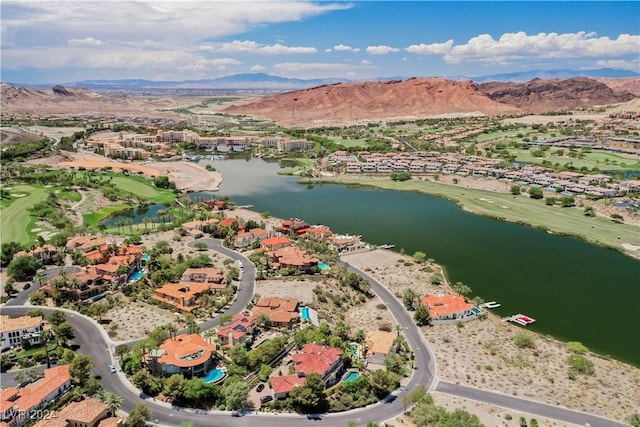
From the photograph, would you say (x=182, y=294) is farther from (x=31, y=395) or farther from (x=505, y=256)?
(x=505, y=256)

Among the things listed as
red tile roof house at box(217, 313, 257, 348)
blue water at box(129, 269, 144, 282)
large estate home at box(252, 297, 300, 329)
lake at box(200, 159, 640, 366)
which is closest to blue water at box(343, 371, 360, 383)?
large estate home at box(252, 297, 300, 329)

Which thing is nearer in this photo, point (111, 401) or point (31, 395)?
point (111, 401)

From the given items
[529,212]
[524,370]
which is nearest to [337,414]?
[524,370]

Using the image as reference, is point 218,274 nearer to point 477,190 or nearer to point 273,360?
point 273,360

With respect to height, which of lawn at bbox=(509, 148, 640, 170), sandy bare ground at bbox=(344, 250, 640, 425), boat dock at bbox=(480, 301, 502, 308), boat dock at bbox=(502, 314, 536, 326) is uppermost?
lawn at bbox=(509, 148, 640, 170)

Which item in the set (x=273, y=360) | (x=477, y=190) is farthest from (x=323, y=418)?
(x=477, y=190)

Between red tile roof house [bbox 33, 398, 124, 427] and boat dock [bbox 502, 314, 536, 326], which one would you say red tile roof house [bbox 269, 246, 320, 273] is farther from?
red tile roof house [bbox 33, 398, 124, 427]
